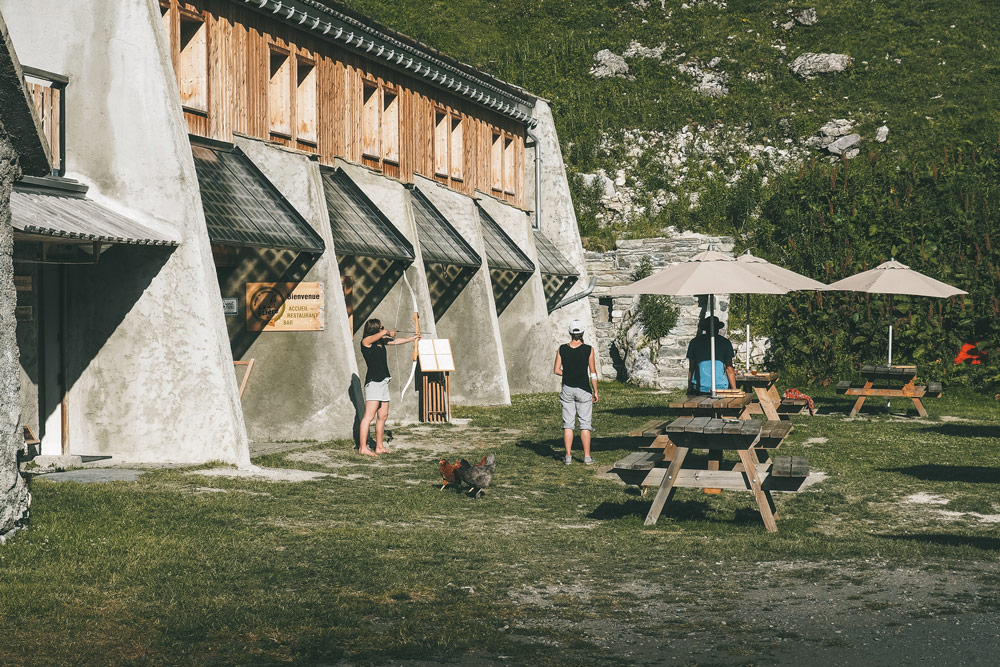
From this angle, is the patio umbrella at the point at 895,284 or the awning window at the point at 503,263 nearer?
the patio umbrella at the point at 895,284

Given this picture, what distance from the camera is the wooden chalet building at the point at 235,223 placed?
13992mm

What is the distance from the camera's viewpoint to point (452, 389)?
81.8 ft

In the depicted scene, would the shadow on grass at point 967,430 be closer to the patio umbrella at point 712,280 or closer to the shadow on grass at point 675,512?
the patio umbrella at point 712,280

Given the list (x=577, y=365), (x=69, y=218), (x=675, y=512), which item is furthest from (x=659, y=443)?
(x=69, y=218)

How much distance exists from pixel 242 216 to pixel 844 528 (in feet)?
31.4

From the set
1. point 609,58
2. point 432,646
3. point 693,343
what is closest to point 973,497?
point 693,343

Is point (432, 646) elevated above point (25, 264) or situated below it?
below

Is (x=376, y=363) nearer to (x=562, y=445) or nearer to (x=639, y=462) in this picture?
(x=562, y=445)

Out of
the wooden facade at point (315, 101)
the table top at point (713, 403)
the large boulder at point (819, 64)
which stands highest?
the large boulder at point (819, 64)

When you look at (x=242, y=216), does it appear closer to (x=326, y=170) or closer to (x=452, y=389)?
(x=326, y=170)

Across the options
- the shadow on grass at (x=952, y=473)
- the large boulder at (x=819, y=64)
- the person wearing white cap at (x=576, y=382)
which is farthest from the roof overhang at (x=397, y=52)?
the large boulder at (x=819, y=64)

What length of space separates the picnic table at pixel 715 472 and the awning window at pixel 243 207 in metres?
7.32

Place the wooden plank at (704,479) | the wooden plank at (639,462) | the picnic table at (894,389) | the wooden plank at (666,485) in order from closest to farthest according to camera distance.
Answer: the wooden plank at (704,479)
the wooden plank at (666,485)
the wooden plank at (639,462)
the picnic table at (894,389)

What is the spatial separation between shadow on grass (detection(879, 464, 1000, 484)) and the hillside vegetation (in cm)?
1327
